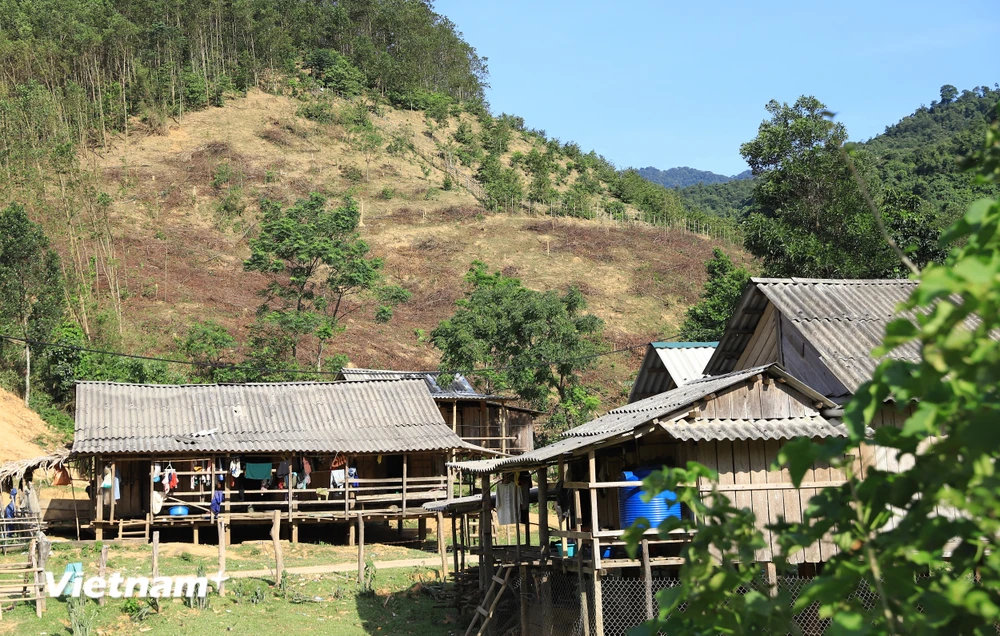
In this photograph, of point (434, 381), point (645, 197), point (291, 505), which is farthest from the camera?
point (645, 197)

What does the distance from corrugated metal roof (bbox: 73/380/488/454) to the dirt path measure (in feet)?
10.5

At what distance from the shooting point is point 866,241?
95.0ft

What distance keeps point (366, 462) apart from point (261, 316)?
15.1 m

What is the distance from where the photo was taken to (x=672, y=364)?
20.4 m

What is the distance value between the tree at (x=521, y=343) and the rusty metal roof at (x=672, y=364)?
13.2 meters

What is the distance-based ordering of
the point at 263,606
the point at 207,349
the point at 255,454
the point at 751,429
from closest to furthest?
the point at 751,429
the point at 263,606
the point at 255,454
the point at 207,349

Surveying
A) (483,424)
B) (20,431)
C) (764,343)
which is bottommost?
(483,424)

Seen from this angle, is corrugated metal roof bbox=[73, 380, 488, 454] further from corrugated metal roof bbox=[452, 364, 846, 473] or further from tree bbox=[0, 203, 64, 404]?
corrugated metal roof bbox=[452, 364, 846, 473]

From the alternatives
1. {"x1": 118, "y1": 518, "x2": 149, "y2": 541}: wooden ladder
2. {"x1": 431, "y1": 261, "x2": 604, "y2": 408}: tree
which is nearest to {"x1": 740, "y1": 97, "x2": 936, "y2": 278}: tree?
{"x1": 431, "y1": 261, "x2": 604, "y2": 408}: tree

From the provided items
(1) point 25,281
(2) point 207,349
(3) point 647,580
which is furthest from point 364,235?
(3) point 647,580

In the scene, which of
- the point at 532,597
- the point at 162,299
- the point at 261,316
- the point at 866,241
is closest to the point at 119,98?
the point at 162,299

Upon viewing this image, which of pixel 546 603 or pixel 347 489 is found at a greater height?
pixel 347 489

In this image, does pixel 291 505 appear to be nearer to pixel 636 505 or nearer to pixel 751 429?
pixel 636 505

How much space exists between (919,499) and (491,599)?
46.9ft
